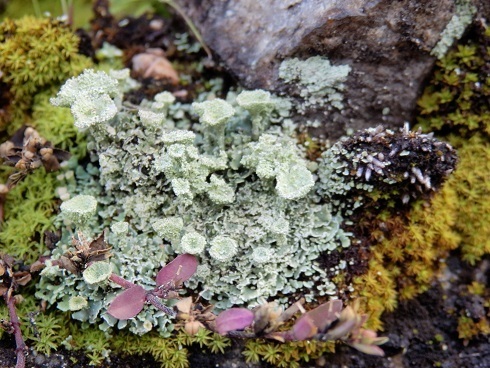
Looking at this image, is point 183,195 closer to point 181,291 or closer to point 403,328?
point 181,291

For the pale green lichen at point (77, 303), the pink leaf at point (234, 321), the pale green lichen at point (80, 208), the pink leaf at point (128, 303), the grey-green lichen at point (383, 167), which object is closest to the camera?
the pink leaf at point (234, 321)

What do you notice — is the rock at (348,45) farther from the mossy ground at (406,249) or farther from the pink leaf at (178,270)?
the pink leaf at (178,270)

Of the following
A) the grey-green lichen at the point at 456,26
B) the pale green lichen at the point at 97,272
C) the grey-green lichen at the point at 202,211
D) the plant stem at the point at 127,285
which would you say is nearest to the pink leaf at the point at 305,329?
the grey-green lichen at the point at 202,211

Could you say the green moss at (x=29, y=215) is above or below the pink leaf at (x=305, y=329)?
above

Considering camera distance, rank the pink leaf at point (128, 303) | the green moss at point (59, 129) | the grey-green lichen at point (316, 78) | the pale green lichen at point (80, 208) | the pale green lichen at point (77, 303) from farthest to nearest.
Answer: the green moss at point (59, 129)
the grey-green lichen at point (316, 78)
the pale green lichen at point (80, 208)
the pale green lichen at point (77, 303)
the pink leaf at point (128, 303)

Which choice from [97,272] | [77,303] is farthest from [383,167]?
[77,303]

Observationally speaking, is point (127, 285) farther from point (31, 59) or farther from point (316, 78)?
point (31, 59)
